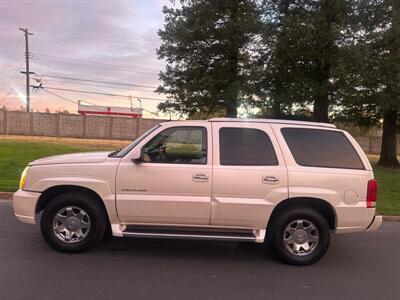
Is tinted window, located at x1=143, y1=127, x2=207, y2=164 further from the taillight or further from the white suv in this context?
the taillight

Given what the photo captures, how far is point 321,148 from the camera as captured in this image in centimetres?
659

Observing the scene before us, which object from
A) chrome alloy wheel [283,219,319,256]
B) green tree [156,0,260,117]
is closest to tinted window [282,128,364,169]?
chrome alloy wheel [283,219,319,256]

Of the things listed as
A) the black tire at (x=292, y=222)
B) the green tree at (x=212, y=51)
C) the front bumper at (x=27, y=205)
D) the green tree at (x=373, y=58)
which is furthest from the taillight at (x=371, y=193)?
the green tree at (x=212, y=51)

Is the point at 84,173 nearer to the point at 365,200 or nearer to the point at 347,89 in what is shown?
the point at 365,200

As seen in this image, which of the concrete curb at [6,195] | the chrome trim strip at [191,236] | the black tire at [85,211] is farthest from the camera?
the concrete curb at [6,195]

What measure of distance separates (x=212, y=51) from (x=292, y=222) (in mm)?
15895

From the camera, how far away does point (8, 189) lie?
35.8 feet

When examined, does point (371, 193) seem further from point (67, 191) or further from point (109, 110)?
point (109, 110)

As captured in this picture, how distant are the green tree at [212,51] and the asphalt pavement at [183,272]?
13.1 m

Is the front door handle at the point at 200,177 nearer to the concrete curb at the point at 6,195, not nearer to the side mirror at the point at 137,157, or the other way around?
the side mirror at the point at 137,157

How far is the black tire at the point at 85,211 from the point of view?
6344mm

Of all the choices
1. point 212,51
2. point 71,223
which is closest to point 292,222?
point 71,223

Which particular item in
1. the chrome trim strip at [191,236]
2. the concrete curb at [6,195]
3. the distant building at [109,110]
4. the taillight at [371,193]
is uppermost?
the distant building at [109,110]

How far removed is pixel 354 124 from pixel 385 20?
5626 millimetres
